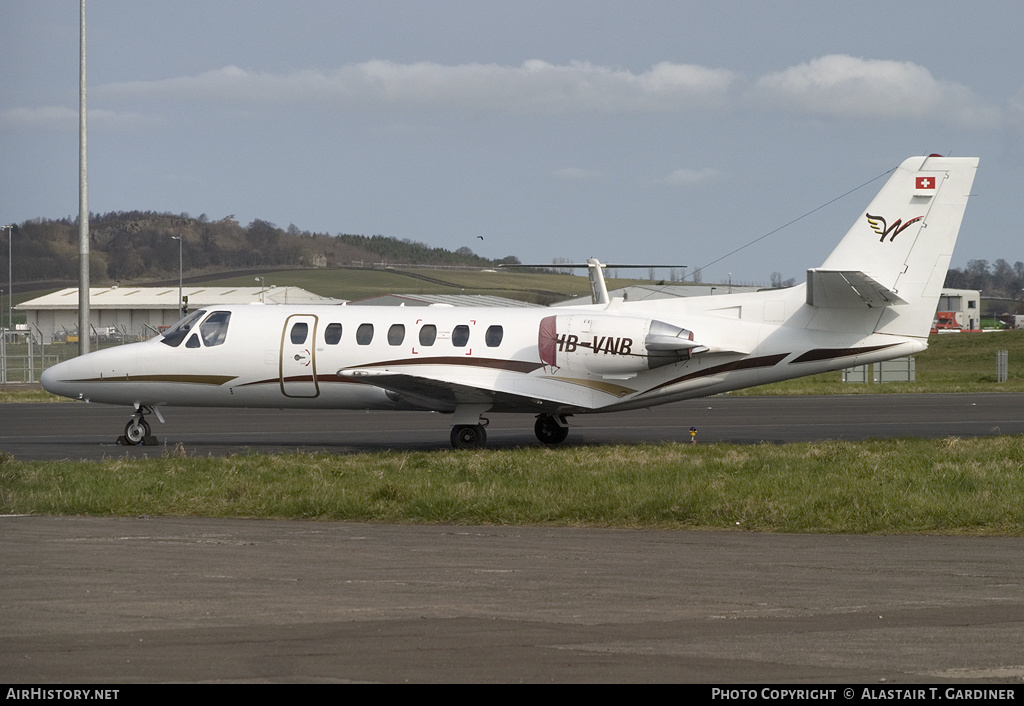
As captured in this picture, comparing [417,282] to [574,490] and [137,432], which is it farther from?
[574,490]

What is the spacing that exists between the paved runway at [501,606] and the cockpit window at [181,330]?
10.3 meters

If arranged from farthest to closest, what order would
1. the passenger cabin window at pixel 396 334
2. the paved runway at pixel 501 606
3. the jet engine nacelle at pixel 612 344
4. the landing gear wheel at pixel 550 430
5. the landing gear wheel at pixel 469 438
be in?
the landing gear wheel at pixel 550 430, the passenger cabin window at pixel 396 334, the landing gear wheel at pixel 469 438, the jet engine nacelle at pixel 612 344, the paved runway at pixel 501 606

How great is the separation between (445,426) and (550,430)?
564 cm

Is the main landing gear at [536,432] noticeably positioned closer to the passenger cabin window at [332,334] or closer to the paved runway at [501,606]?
the passenger cabin window at [332,334]

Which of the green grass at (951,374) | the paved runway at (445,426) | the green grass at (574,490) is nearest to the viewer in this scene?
the green grass at (574,490)

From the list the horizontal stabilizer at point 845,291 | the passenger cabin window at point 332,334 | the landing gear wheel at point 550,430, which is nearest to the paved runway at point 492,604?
the horizontal stabilizer at point 845,291

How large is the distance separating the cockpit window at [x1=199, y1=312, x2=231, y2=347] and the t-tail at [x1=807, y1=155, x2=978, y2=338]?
11312 mm

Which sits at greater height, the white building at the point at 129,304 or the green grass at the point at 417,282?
the green grass at the point at 417,282

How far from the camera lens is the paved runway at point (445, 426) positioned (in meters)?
23.7

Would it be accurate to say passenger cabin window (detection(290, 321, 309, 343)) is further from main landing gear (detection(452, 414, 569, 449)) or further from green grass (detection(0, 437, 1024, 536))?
green grass (detection(0, 437, 1024, 536))

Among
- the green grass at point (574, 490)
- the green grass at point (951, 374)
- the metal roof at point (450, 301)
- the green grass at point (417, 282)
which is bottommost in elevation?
the green grass at point (574, 490)

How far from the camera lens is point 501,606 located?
874 cm

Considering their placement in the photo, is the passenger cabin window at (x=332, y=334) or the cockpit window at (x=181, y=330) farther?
the cockpit window at (x=181, y=330)

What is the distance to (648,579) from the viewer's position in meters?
9.94
